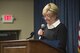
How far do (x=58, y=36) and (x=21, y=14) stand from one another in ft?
14.4

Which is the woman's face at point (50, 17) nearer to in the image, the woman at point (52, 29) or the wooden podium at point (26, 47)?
→ the woman at point (52, 29)

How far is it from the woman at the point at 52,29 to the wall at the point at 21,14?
A: 414cm

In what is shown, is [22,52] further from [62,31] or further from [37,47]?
[62,31]

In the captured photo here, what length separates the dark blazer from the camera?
5.81 ft

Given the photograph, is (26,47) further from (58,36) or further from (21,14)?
(21,14)

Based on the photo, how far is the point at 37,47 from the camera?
1.64 meters

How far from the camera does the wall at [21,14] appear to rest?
608cm

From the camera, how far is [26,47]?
1.62 meters

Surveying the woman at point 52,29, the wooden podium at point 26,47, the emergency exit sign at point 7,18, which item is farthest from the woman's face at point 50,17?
the emergency exit sign at point 7,18

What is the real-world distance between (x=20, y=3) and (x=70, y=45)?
260 cm

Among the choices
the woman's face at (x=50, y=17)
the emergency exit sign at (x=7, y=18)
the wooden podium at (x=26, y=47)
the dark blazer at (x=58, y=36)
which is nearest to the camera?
the wooden podium at (x=26, y=47)

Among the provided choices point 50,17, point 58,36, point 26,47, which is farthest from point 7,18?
point 26,47

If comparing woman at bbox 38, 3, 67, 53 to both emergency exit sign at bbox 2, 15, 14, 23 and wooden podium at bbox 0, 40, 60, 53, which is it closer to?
wooden podium at bbox 0, 40, 60, 53

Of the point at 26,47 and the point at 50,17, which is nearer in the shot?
the point at 26,47
